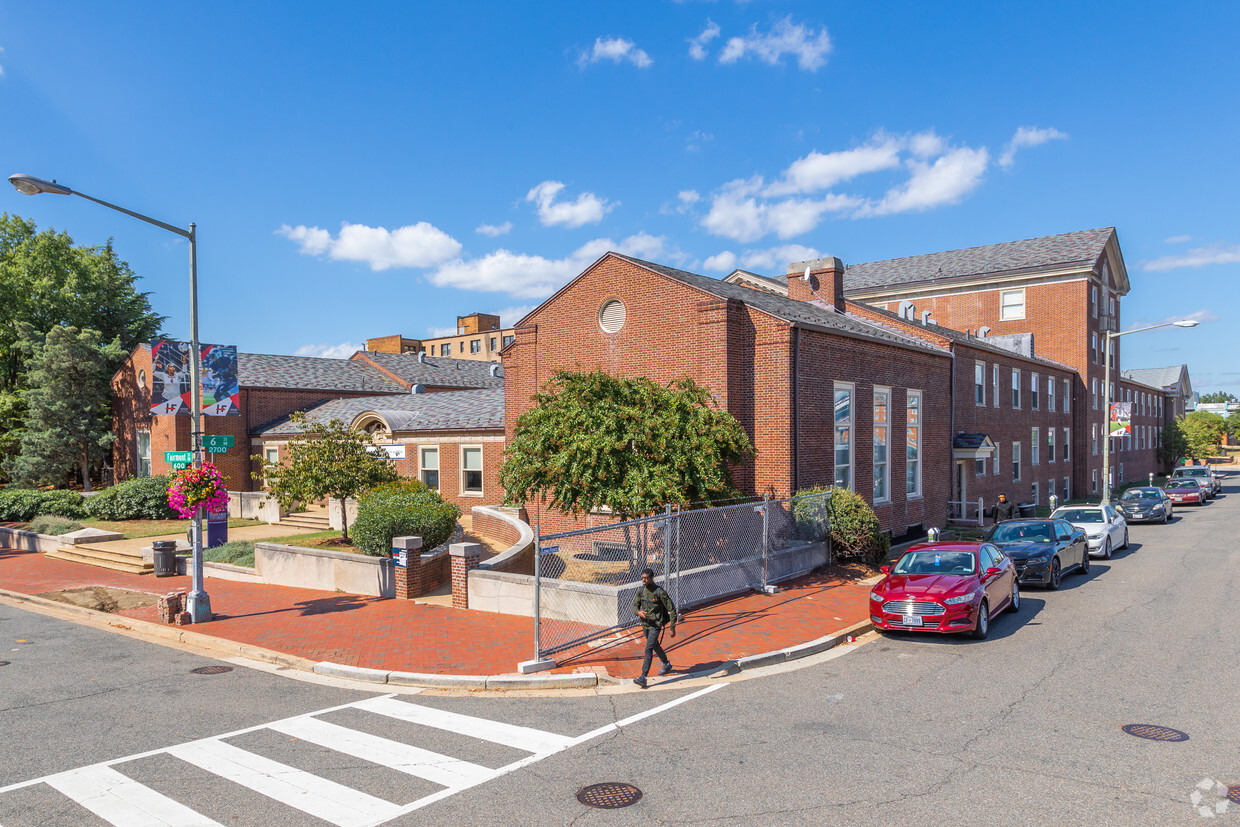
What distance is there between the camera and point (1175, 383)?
74250 millimetres

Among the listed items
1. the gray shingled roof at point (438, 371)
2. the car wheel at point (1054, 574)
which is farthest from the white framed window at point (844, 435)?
the gray shingled roof at point (438, 371)

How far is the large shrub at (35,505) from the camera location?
29031 millimetres

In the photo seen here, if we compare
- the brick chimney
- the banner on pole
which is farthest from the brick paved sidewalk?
the banner on pole

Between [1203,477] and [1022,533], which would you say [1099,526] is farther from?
[1203,477]

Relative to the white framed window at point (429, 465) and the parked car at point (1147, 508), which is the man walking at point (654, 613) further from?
the parked car at point (1147, 508)

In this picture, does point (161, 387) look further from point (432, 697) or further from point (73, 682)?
point (432, 697)

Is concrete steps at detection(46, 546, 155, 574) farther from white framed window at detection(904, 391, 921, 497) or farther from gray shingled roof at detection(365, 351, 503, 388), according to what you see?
gray shingled roof at detection(365, 351, 503, 388)

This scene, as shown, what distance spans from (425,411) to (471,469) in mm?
4948

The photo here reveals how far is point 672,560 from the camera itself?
14.4 m

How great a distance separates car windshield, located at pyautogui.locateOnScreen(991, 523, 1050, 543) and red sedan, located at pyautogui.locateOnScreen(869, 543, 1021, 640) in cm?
467

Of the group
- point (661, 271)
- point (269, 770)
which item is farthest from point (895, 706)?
point (661, 271)

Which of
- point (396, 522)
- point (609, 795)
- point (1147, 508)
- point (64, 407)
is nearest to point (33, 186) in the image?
point (396, 522)

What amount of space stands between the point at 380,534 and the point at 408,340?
83.1 m

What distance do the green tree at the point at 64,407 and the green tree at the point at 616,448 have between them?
3352 centimetres
